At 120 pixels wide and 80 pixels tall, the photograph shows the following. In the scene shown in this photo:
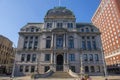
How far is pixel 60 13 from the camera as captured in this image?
47.6 m

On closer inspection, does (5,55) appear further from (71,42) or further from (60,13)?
(71,42)

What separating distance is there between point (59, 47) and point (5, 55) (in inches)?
1218

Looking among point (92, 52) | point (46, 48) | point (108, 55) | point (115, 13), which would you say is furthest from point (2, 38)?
point (115, 13)

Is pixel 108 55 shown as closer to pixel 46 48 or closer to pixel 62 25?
pixel 62 25

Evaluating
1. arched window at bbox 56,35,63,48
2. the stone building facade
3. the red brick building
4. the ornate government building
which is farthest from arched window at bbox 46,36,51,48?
the red brick building

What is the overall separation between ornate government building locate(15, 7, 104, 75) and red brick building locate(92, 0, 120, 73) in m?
18.0

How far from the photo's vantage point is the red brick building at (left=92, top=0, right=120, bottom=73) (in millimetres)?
56153

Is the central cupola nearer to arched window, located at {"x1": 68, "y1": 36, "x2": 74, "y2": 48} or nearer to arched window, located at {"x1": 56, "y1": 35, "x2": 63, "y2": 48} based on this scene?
arched window, located at {"x1": 56, "y1": 35, "x2": 63, "y2": 48}

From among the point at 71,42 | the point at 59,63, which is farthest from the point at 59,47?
the point at 59,63

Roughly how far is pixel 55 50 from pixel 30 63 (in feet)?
32.4

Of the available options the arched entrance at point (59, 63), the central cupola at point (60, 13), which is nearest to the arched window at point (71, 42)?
the arched entrance at point (59, 63)

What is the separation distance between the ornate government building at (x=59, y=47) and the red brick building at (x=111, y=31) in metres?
18.0

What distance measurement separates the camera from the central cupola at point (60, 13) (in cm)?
4641

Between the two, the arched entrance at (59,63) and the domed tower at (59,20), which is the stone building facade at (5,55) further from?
the arched entrance at (59,63)
